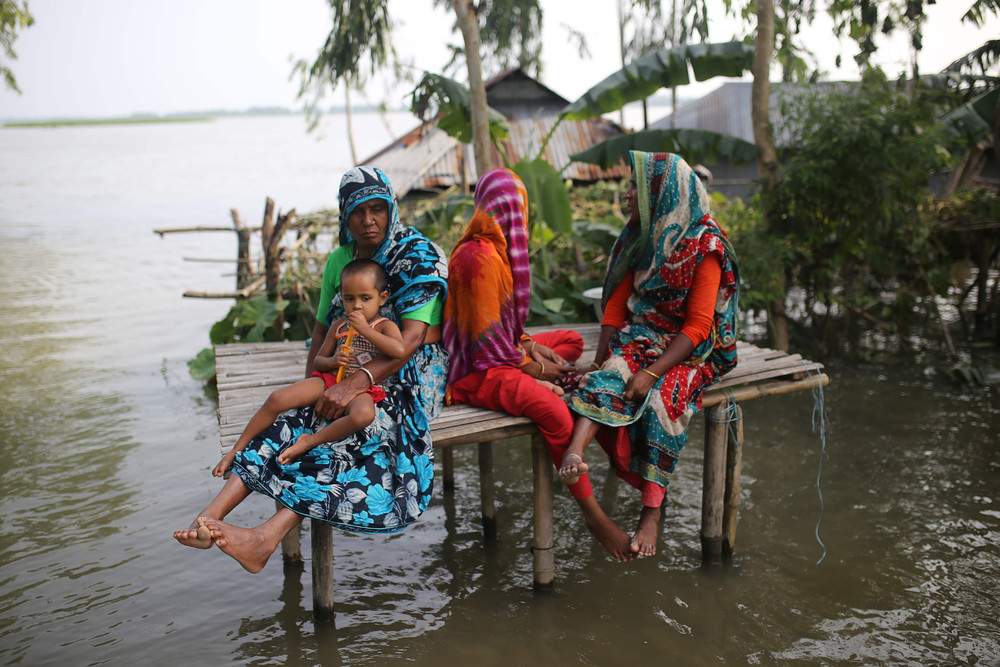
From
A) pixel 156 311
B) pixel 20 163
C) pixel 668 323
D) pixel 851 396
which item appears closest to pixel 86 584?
pixel 668 323

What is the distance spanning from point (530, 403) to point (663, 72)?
17.3 ft

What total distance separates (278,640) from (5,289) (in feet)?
38.3

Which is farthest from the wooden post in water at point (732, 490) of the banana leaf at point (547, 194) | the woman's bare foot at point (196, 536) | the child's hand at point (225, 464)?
the banana leaf at point (547, 194)

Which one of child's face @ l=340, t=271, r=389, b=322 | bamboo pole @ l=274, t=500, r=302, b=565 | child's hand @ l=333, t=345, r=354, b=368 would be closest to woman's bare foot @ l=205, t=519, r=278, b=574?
child's hand @ l=333, t=345, r=354, b=368

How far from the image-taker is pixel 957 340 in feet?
27.2

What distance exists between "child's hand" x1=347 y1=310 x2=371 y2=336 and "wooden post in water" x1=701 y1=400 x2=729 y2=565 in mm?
1994

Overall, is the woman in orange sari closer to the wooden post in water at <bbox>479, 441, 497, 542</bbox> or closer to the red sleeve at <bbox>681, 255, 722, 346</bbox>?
the red sleeve at <bbox>681, 255, 722, 346</bbox>

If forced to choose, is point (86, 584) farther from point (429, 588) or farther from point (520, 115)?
point (520, 115)

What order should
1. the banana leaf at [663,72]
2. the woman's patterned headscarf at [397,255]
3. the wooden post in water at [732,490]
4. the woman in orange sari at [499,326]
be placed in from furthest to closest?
the banana leaf at [663,72] → the wooden post in water at [732,490] → the woman in orange sari at [499,326] → the woman's patterned headscarf at [397,255]

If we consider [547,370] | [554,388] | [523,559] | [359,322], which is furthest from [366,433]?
[523,559]

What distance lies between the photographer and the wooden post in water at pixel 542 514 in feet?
12.2

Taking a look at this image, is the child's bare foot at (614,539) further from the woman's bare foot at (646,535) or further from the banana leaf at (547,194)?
the banana leaf at (547,194)

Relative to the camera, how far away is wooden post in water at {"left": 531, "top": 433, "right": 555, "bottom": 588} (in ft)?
12.2

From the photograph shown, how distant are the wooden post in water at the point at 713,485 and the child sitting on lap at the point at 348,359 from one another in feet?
6.07
